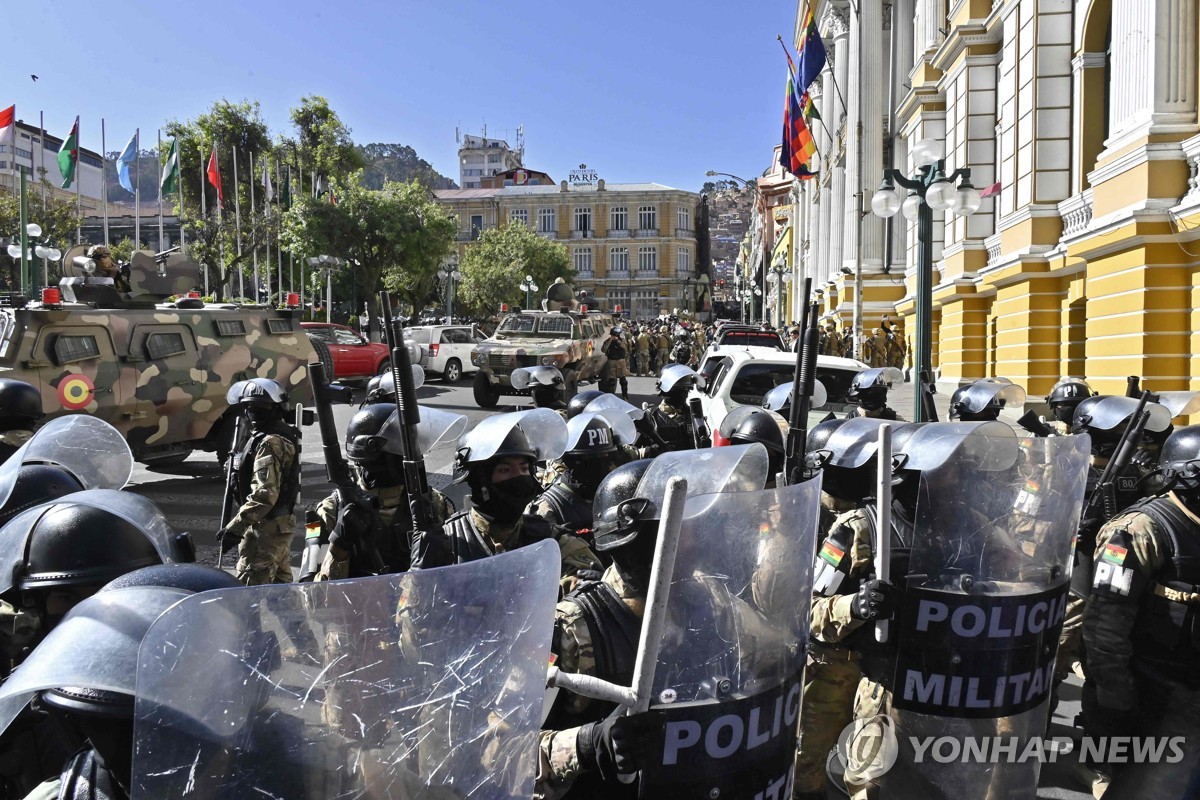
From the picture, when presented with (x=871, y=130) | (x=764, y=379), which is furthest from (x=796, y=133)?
(x=764, y=379)

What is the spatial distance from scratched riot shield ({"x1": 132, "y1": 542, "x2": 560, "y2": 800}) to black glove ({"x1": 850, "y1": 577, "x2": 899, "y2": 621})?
1417 millimetres

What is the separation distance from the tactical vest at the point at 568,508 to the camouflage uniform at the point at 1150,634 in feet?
6.82

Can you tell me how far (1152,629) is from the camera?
320 cm

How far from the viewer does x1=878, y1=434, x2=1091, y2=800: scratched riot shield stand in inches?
113

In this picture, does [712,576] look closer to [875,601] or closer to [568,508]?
[875,601]

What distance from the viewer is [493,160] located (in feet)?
457

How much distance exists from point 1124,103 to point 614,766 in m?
12.3

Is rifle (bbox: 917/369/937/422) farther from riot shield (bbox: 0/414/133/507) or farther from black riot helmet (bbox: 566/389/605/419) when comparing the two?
riot shield (bbox: 0/414/133/507)

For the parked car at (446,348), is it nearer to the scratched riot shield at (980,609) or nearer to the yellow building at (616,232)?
the scratched riot shield at (980,609)

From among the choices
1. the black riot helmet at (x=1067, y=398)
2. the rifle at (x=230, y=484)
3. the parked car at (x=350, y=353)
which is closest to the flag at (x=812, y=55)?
the parked car at (x=350, y=353)

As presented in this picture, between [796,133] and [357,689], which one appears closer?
[357,689]

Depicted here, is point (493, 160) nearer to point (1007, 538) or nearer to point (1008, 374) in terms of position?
point (1008, 374)

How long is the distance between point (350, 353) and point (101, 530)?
792 inches

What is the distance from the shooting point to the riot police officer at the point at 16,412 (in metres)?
5.34
